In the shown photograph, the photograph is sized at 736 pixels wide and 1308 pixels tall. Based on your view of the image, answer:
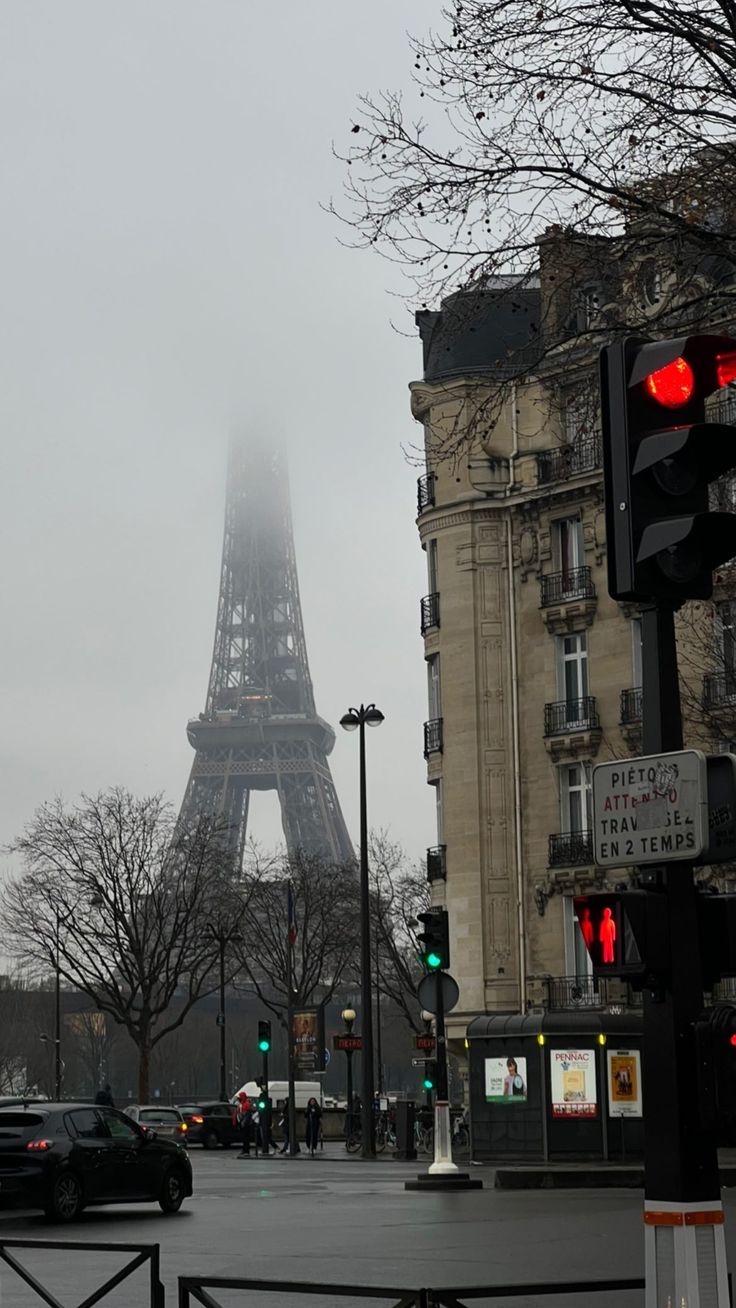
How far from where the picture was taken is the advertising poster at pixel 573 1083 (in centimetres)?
3834

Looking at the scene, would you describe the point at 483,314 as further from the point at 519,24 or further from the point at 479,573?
the point at 479,573

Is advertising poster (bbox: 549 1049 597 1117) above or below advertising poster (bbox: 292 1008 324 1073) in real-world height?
below

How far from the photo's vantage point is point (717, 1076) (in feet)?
26.7

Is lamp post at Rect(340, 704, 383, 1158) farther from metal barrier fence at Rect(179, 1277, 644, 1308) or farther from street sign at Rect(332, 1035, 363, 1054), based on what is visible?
metal barrier fence at Rect(179, 1277, 644, 1308)

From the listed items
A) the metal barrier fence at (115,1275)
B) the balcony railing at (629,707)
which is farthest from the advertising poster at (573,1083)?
the metal barrier fence at (115,1275)

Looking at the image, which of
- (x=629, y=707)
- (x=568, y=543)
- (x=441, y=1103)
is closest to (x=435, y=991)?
(x=441, y=1103)

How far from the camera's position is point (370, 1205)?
26328 millimetres

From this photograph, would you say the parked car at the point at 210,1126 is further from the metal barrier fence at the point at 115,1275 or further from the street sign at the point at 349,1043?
the metal barrier fence at the point at 115,1275

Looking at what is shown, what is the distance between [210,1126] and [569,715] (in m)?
21.7

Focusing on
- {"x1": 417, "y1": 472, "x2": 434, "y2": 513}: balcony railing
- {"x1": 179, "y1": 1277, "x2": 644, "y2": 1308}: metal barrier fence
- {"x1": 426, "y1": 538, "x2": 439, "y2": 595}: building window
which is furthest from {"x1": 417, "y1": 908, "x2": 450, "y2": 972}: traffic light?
{"x1": 417, "y1": 472, "x2": 434, "y2": 513}: balcony railing

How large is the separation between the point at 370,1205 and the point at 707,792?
19.1 meters

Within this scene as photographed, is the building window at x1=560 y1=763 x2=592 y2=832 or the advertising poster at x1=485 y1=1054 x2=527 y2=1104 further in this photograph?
the building window at x1=560 y1=763 x2=592 y2=832

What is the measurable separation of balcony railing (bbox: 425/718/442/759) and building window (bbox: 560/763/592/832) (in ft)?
13.0

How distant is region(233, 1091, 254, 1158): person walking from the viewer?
5841 centimetres
